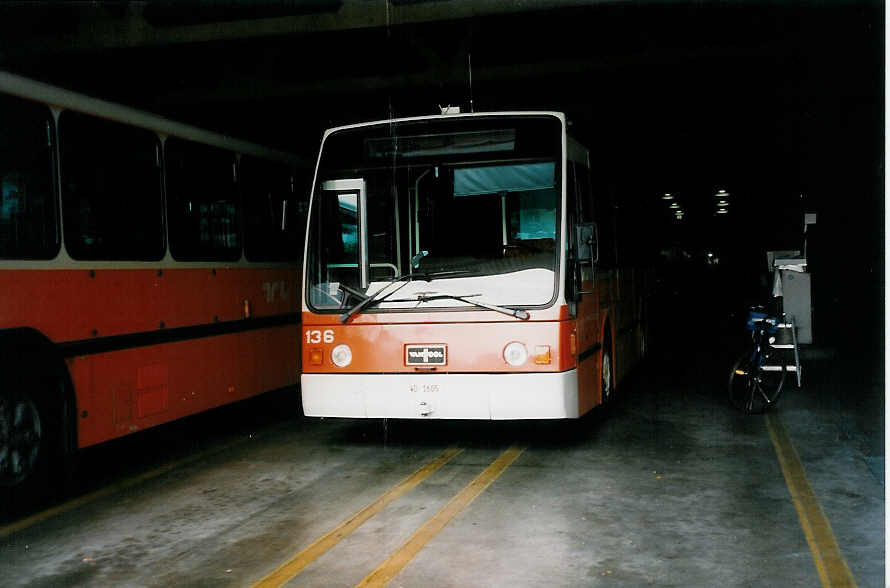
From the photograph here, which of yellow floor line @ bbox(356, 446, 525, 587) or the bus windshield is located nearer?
yellow floor line @ bbox(356, 446, 525, 587)

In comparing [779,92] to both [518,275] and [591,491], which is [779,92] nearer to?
[518,275]

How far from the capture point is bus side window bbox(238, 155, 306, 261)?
10109 millimetres

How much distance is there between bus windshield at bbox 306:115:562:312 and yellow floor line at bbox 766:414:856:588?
2.46 meters

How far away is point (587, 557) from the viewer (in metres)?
5.54

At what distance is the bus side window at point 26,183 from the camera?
666 cm

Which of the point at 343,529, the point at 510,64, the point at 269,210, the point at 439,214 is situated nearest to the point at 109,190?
the point at 439,214

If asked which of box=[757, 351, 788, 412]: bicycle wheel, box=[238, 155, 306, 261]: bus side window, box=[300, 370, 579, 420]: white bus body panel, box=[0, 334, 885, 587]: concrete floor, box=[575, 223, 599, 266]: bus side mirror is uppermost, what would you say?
box=[238, 155, 306, 261]: bus side window

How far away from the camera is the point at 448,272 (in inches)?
325

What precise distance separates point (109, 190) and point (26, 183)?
3.22 feet

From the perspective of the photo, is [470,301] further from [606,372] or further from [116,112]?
[116,112]

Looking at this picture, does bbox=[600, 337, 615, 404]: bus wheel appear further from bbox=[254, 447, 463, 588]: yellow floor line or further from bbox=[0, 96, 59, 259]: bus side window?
bbox=[0, 96, 59, 259]: bus side window

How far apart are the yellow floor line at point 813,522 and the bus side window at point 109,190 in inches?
221

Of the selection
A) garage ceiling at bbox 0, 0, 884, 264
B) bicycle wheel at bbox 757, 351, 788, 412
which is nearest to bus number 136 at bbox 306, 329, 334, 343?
garage ceiling at bbox 0, 0, 884, 264

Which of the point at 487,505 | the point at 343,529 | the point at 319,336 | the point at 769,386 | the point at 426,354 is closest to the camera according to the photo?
the point at 343,529
